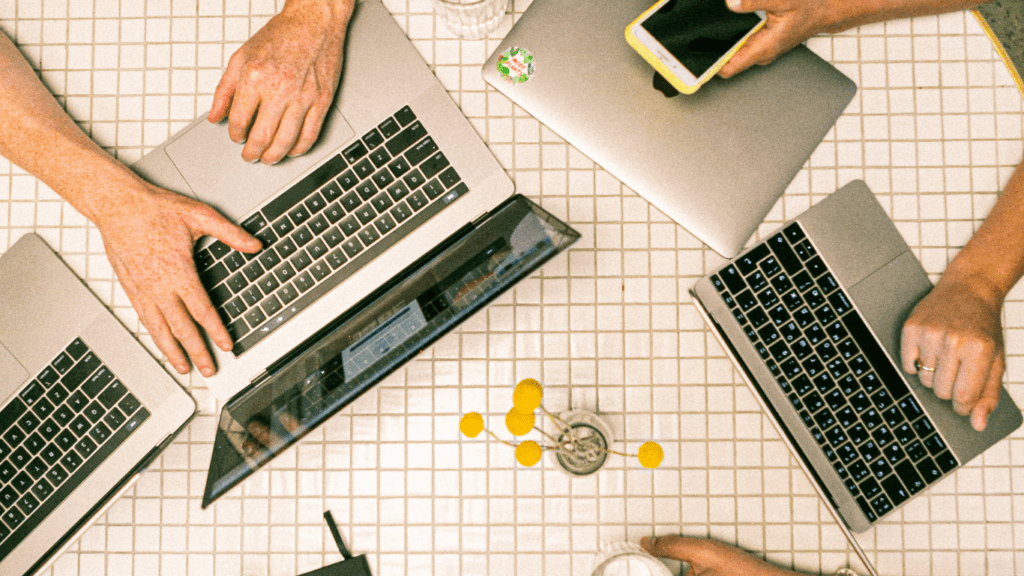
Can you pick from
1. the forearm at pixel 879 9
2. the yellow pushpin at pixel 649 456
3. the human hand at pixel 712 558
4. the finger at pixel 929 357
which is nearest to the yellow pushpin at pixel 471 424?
the yellow pushpin at pixel 649 456

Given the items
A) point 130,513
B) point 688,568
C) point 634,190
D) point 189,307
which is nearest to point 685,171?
point 634,190

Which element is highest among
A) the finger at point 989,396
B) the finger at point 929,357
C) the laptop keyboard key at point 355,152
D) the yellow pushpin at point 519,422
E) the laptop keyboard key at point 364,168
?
the laptop keyboard key at point 355,152

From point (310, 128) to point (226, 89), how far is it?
0.15 m

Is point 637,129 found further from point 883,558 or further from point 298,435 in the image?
point 883,558

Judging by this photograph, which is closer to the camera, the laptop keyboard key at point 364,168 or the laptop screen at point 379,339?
the laptop screen at point 379,339

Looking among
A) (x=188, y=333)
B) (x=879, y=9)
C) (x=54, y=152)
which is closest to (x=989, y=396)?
(x=879, y=9)

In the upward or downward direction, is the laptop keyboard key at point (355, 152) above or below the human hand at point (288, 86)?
below

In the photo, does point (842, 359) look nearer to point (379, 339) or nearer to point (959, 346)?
point (959, 346)

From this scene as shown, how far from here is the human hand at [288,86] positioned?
93 centimetres

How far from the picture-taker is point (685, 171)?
929 millimetres

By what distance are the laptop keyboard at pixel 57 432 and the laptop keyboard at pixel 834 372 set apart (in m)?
0.95

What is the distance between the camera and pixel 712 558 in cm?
91

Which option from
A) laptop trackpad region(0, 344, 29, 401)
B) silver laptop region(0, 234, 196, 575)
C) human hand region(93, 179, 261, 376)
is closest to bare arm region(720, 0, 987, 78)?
human hand region(93, 179, 261, 376)

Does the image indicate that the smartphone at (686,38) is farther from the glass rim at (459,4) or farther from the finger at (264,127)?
the finger at (264,127)
